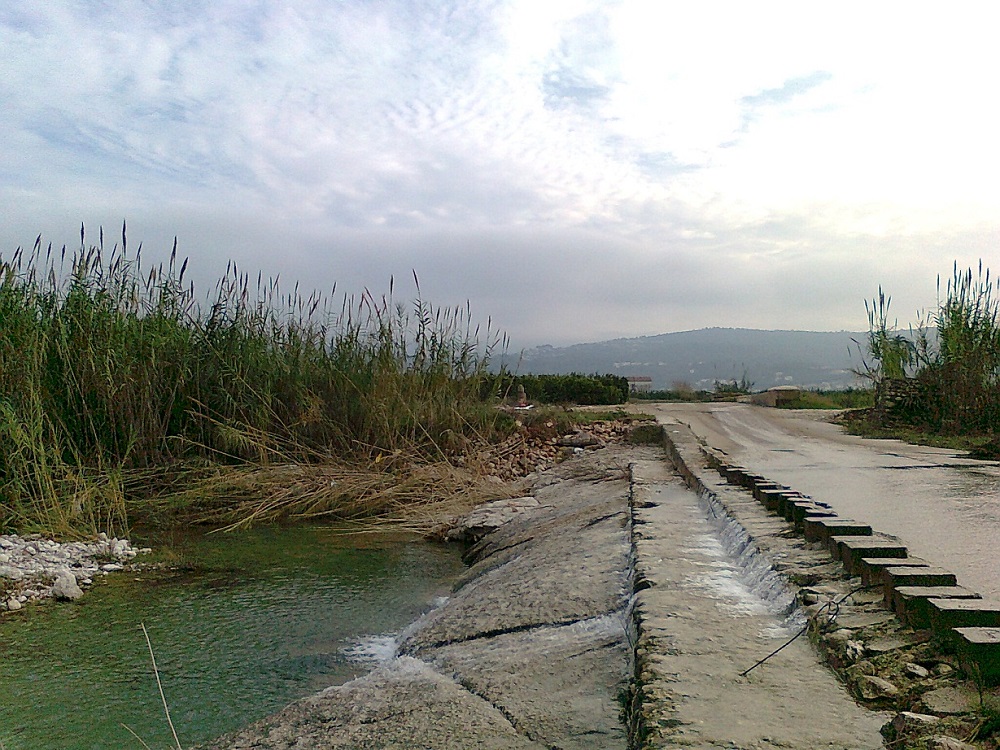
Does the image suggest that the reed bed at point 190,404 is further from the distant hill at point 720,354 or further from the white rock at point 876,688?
the distant hill at point 720,354

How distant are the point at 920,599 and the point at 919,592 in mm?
60

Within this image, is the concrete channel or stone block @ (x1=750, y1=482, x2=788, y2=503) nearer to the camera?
the concrete channel

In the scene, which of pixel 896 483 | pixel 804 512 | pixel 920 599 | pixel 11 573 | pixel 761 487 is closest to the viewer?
pixel 920 599

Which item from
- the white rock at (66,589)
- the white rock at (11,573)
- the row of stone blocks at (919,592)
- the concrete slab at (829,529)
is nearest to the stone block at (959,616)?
the row of stone blocks at (919,592)

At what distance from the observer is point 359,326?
9.28 m

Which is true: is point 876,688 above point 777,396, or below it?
below

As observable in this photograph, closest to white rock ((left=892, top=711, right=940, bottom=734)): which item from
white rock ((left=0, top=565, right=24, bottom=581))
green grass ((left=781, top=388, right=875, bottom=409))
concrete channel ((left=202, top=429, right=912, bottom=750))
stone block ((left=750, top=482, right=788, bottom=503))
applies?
concrete channel ((left=202, top=429, right=912, bottom=750))

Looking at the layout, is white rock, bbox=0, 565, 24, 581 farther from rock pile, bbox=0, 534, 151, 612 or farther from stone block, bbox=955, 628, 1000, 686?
stone block, bbox=955, 628, 1000, 686

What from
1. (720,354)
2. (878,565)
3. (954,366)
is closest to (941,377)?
(954,366)

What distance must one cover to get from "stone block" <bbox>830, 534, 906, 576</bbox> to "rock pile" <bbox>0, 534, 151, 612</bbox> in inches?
179

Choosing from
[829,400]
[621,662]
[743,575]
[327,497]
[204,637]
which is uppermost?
[829,400]

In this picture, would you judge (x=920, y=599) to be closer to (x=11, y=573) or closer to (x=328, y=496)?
(x=11, y=573)

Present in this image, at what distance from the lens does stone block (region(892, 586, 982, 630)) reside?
94.2 inches

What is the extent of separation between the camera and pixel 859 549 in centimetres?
304
